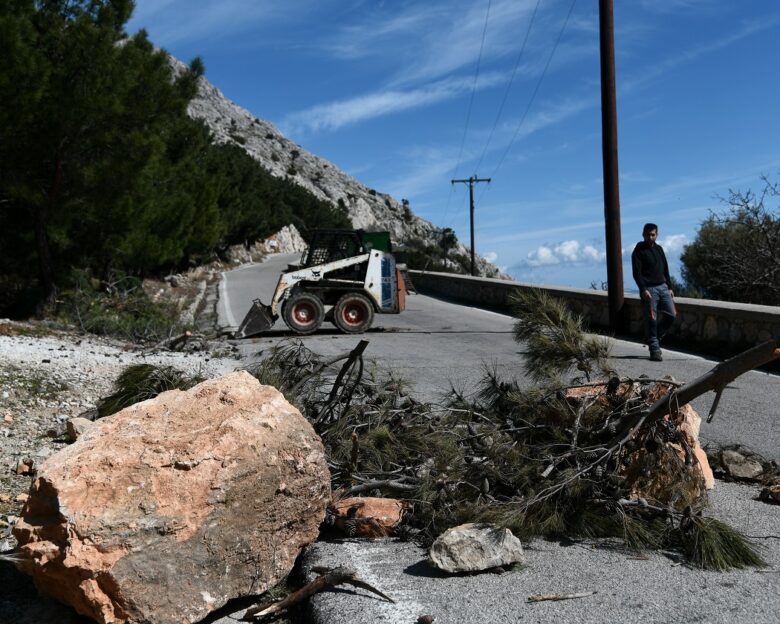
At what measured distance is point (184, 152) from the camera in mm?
28156

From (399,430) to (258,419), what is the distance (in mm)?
1287

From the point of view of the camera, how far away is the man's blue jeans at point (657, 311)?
10.2 metres

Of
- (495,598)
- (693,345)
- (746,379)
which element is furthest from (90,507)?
(693,345)

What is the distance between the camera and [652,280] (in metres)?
10.3

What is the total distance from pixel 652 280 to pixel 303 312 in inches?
265

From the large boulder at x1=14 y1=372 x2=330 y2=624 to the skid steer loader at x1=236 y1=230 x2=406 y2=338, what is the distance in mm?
11046

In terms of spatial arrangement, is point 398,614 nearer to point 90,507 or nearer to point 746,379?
point 90,507

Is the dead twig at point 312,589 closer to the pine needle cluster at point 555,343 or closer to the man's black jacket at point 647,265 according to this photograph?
the pine needle cluster at point 555,343

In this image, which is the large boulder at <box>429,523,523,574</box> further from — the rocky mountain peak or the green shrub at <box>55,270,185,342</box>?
the rocky mountain peak

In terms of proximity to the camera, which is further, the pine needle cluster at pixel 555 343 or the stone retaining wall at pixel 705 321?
the stone retaining wall at pixel 705 321

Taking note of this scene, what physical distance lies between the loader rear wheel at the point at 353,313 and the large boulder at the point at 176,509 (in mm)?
11358

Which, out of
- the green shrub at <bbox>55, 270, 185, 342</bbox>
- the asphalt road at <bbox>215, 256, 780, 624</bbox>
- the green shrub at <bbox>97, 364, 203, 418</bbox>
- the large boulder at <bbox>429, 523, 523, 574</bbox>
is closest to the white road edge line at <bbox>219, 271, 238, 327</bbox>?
the green shrub at <bbox>55, 270, 185, 342</bbox>

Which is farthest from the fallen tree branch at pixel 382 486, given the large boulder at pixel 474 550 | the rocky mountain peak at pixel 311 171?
the rocky mountain peak at pixel 311 171

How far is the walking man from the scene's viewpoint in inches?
403
